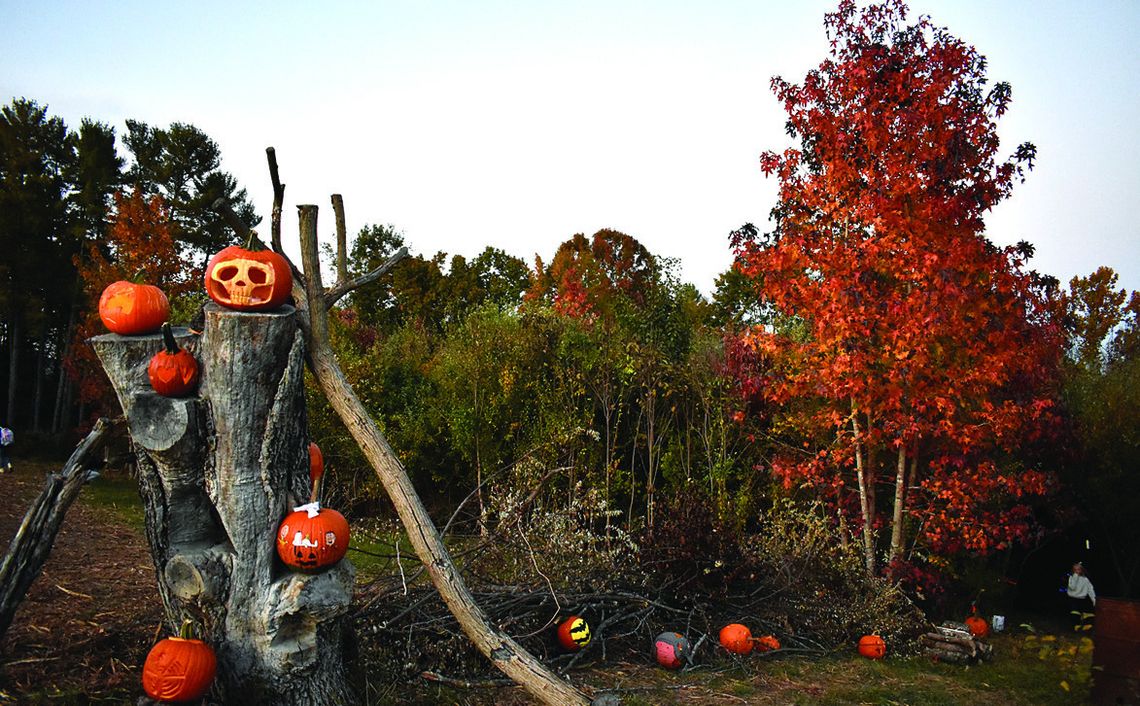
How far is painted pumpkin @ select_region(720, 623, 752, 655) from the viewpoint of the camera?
255 inches

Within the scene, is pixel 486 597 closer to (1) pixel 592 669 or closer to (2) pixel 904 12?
(1) pixel 592 669

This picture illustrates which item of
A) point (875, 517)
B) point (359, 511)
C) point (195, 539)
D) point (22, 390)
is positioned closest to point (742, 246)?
point (875, 517)

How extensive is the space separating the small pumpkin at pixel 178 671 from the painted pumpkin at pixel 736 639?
14.0 ft

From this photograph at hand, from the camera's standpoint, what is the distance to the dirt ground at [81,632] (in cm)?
401

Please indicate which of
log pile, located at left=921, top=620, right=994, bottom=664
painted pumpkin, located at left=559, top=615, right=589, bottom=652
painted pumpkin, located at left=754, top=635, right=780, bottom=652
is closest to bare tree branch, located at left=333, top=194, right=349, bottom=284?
painted pumpkin, located at left=559, top=615, right=589, bottom=652

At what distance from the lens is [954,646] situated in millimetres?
7195

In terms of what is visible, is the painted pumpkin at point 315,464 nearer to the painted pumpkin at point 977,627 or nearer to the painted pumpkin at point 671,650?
the painted pumpkin at point 671,650

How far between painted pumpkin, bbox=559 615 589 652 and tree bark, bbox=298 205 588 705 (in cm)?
168

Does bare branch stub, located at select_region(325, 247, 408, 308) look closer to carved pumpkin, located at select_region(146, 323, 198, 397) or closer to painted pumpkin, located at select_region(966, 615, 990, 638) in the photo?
carved pumpkin, located at select_region(146, 323, 198, 397)

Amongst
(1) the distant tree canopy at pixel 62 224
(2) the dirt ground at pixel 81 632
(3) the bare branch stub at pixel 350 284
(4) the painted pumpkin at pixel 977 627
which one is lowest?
(4) the painted pumpkin at pixel 977 627

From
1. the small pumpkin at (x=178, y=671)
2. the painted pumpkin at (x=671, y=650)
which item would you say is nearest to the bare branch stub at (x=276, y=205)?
the small pumpkin at (x=178, y=671)

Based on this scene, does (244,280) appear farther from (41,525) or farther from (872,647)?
(872,647)

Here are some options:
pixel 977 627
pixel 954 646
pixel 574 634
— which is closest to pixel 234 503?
pixel 574 634

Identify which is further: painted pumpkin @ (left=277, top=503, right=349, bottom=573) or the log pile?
the log pile
